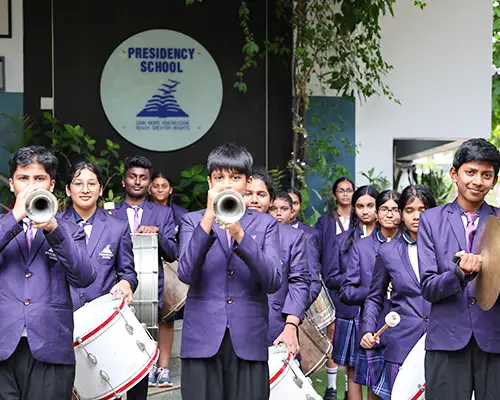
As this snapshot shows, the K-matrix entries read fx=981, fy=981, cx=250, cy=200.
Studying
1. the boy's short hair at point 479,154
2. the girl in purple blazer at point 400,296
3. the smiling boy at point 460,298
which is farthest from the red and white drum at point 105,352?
the boy's short hair at point 479,154

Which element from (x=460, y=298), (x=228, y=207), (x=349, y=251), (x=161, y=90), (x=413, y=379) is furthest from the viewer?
(x=161, y=90)

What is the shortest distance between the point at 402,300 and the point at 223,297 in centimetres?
173

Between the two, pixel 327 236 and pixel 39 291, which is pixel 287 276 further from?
pixel 327 236

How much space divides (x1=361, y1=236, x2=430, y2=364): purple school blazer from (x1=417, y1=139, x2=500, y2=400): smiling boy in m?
1.02

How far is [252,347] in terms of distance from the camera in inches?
179

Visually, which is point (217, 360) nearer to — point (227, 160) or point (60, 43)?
point (227, 160)

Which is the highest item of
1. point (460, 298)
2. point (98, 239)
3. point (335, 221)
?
point (98, 239)

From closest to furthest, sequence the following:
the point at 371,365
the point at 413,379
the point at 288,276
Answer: the point at 413,379 → the point at 288,276 → the point at 371,365

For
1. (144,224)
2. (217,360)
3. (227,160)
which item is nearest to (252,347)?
(217,360)

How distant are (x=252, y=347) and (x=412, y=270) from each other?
1.66 metres

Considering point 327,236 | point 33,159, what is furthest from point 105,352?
point 327,236

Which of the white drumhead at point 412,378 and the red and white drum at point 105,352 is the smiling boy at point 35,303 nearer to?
the red and white drum at point 105,352

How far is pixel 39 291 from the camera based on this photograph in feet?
15.2

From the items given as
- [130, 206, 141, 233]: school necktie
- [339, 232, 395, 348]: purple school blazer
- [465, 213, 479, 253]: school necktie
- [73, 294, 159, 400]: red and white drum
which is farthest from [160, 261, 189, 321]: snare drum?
[465, 213, 479, 253]: school necktie
